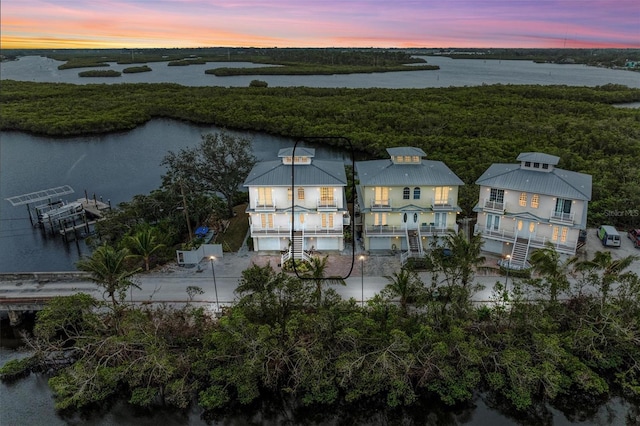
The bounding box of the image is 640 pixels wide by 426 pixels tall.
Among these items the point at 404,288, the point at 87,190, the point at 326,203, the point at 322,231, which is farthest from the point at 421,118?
the point at 404,288

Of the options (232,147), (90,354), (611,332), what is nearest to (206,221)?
(232,147)

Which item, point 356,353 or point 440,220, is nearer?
point 356,353

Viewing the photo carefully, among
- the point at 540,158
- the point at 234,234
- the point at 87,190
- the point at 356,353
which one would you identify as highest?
the point at 540,158

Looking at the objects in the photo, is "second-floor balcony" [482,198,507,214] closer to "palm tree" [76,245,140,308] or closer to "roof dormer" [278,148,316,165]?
"roof dormer" [278,148,316,165]

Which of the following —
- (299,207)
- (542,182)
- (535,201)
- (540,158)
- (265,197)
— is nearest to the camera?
(542,182)

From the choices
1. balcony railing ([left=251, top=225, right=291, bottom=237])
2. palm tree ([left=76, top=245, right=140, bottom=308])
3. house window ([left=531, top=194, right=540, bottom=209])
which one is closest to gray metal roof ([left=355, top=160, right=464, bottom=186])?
house window ([left=531, top=194, right=540, bottom=209])

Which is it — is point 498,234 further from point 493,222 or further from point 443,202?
point 443,202
